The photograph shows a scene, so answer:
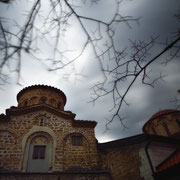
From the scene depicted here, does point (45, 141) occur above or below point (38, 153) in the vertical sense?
above

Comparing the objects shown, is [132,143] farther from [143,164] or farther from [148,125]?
[148,125]

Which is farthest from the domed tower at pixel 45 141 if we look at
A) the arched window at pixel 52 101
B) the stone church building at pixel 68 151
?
the arched window at pixel 52 101

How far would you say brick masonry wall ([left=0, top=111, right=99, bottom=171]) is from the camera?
763 centimetres

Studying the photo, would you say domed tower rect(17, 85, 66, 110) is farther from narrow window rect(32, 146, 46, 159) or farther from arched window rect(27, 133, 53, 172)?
narrow window rect(32, 146, 46, 159)

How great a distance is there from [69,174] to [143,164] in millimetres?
3733

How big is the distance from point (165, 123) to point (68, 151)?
541 inches

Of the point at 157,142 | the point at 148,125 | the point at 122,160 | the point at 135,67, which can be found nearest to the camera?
the point at 135,67

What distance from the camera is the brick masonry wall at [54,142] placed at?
7632 mm

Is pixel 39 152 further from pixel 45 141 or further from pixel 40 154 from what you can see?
pixel 45 141

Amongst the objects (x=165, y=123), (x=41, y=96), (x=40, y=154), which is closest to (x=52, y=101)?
(x=41, y=96)

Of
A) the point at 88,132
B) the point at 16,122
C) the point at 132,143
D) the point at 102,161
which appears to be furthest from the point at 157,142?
the point at 16,122

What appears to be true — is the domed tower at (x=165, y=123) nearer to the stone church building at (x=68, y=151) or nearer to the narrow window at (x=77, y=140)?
the stone church building at (x=68, y=151)

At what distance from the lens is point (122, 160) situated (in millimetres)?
8594

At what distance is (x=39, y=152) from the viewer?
325 inches
